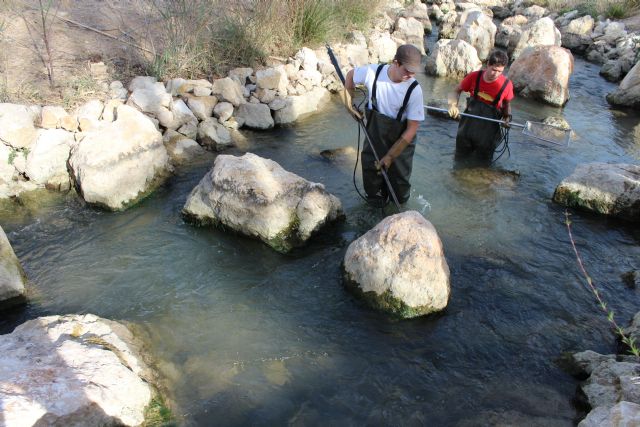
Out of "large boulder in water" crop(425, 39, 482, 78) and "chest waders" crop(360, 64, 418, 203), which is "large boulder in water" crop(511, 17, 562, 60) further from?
"chest waders" crop(360, 64, 418, 203)

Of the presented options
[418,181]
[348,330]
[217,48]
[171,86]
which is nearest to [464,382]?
[348,330]

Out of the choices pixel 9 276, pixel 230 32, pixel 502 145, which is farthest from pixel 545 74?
pixel 9 276

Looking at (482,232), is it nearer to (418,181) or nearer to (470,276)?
(470,276)

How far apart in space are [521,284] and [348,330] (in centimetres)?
189

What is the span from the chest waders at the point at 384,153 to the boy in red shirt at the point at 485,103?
1386mm

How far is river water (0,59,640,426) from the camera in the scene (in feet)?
12.1

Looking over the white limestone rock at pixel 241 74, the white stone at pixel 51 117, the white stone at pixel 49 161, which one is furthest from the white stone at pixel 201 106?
the white stone at pixel 49 161

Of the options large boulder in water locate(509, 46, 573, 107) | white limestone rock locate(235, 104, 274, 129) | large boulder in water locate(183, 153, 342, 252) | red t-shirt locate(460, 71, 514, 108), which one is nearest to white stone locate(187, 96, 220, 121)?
white limestone rock locate(235, 104, 274, 129)

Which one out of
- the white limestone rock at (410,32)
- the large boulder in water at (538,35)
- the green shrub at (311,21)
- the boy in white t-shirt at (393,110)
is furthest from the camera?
the white limestone rock at (410,32)

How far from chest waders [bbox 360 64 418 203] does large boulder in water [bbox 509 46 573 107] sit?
19.0ft

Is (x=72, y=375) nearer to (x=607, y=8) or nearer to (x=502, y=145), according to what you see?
(x=502, y=145)

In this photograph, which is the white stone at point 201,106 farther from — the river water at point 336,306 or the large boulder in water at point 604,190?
the large boulder in water at point 604,190

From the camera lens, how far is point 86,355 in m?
3.36

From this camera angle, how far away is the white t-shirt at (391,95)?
15.6 ft
